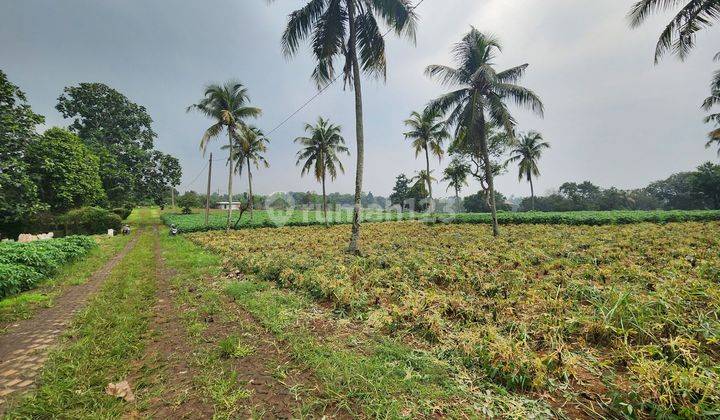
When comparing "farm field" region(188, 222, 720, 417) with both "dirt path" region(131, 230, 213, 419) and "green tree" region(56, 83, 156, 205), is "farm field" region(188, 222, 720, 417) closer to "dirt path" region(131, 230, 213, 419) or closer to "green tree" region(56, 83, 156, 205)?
"dirt path" region(131, 230, 213, 419)

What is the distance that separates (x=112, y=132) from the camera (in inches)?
1298

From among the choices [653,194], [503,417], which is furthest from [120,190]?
[653,194]

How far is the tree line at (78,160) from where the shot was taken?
1302 cm

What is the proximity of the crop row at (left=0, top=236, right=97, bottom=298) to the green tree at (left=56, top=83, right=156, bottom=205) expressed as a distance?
2565 cm

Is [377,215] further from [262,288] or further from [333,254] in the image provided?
[262,288]

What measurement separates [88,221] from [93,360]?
1051 inches

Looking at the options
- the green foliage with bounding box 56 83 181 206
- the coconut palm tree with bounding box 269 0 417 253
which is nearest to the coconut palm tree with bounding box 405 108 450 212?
the coconut palm tree with bounding box 269 0 417 253

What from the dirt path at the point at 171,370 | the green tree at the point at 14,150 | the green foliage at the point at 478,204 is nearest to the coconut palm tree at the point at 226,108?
the green tree at the point at 14,150

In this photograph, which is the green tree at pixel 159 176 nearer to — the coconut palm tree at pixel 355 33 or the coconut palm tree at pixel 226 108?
the coconut palm tree at pixel 226 108

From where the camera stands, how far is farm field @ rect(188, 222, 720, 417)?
2371 millimetres

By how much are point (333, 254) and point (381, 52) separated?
24.5 feet

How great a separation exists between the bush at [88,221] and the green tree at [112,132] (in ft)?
23.0

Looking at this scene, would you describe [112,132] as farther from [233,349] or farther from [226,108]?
[233,349]

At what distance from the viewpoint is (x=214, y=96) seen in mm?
17312
